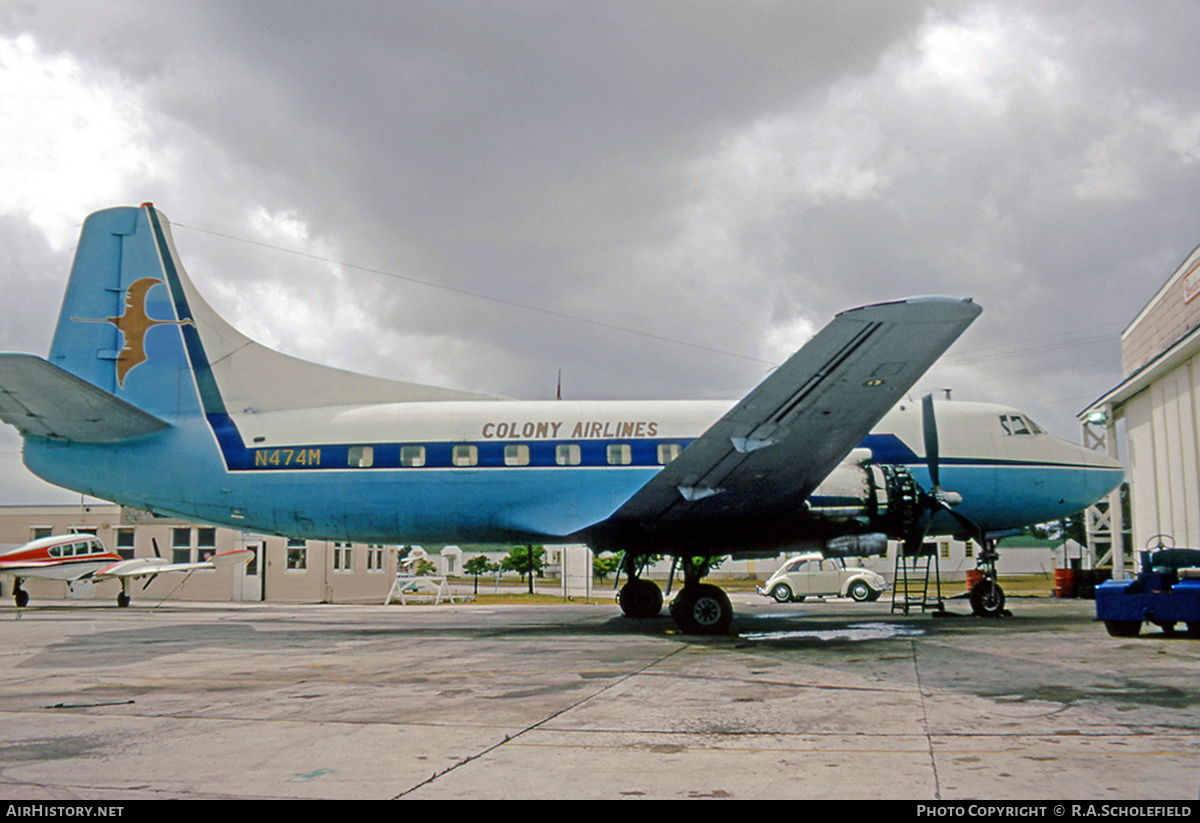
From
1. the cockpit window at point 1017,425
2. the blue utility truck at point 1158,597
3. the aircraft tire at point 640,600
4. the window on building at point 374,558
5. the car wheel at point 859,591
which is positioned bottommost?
the car wheel at point 859,591

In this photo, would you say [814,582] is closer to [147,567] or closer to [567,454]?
[567,454]

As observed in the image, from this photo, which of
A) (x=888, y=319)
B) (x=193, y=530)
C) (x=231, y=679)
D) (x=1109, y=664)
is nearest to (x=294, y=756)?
(x=231, y=679)

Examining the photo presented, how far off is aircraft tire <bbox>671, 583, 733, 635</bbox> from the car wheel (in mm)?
19152

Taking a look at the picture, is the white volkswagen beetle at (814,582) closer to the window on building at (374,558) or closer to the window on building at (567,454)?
the window on building at (567,454)

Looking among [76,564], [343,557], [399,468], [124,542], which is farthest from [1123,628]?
[124,542]

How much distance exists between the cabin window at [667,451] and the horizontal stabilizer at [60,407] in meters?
9.33

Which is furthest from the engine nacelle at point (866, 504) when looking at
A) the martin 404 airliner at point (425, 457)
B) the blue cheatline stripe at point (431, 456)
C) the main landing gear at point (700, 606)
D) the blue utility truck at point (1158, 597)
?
the blue cheatline stripe at point (431, 456)

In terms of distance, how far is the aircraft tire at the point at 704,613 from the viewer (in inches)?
538

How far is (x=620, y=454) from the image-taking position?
15.4 meters

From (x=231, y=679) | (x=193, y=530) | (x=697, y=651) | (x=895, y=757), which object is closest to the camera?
(x=895, y=757)

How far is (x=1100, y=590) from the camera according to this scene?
12.5 metres

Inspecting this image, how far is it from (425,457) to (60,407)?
241 inches

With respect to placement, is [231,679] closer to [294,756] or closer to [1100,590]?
[294,756]

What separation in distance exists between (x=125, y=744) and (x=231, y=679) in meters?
3.53
